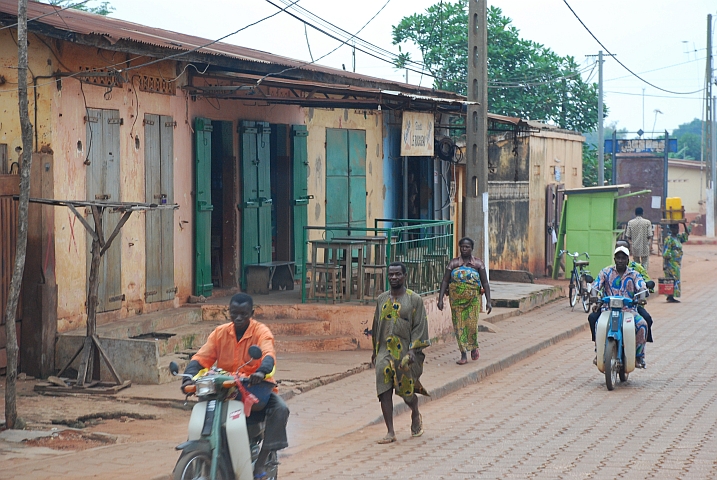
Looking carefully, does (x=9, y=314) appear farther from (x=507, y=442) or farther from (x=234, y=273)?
(x=234, y=273)

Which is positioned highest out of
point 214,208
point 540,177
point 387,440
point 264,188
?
point 540,177

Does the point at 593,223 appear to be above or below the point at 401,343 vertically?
above

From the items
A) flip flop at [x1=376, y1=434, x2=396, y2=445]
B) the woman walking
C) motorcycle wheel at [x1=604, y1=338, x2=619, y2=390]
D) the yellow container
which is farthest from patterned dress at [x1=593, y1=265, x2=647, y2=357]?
the yellow container

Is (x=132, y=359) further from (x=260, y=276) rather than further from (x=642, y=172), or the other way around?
(x=642, y=172)

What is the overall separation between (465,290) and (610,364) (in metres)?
2.35

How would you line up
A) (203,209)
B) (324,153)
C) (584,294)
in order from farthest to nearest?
(584,294)
(324,153)
(203,209)

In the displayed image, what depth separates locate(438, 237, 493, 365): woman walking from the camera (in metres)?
12.9

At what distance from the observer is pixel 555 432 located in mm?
9047

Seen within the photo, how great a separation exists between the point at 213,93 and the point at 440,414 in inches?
219

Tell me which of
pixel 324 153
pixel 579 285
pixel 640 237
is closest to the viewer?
pixel 324 153

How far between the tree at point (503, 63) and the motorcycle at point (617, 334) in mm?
26897

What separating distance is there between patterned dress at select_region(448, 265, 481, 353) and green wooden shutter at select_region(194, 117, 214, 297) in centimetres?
336

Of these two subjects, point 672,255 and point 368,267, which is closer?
point 368,267

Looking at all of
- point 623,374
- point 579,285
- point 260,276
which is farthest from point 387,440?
point 579,285
